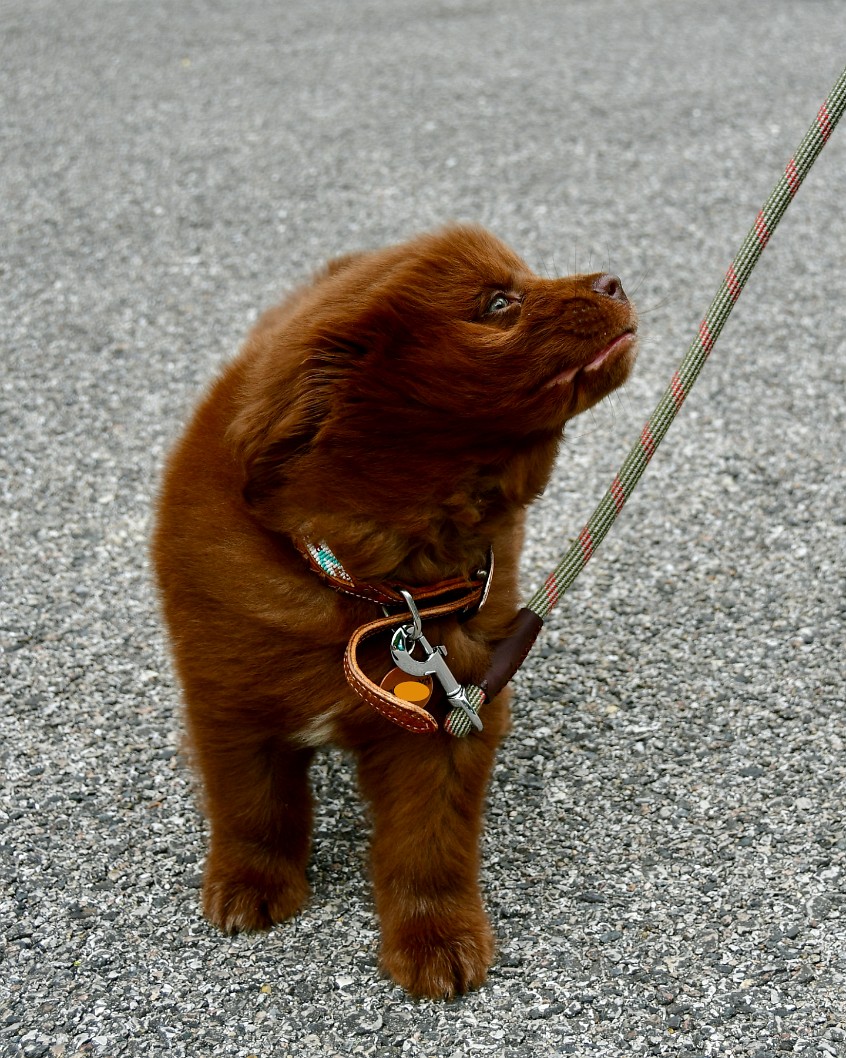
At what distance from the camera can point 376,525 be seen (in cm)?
196

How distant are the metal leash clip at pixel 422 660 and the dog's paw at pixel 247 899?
0.56 m

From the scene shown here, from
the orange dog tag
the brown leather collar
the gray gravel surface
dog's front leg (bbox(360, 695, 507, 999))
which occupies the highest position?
the brown leather collar

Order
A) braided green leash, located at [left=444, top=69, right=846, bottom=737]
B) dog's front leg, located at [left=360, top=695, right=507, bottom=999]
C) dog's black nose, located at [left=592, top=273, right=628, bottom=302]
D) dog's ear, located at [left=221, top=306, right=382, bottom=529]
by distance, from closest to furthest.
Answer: dog's ear, located at [left=221, top=306, right=382, bottom=529], dog's black nose, located at [left=592, top=273, right=628, bottom=302], dog's front leg, located at [left=360, top=695, right=507, bottom=999], braided green leash, located at [left=444, top=69, right=846, bottom=737]

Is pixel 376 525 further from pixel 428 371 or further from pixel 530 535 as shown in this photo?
pixel 530 535

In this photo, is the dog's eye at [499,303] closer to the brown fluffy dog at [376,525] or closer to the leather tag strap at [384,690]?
the brown fluffy dog at [376,525]

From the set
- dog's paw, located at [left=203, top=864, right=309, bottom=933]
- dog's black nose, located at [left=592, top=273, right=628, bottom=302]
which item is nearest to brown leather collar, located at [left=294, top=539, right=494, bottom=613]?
dog's black nose, located at [left=592, top=273, right=628, bottom=302]

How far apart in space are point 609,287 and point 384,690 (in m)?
0.75

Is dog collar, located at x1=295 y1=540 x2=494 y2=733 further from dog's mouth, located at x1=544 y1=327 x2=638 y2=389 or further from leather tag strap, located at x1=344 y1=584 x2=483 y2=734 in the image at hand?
dog's mouth, located at x1=544 y1=327 x2=638 y2=389

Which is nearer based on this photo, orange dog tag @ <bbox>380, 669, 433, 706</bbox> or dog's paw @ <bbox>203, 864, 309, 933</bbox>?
orange dog tag @ <bbox>380, 669, 433, 706</bbox>

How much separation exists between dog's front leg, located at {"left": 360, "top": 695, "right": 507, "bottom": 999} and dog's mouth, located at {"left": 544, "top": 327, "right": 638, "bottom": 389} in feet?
2.01

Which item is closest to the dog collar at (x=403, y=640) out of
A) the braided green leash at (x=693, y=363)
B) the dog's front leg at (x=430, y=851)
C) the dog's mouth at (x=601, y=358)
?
the dog's front leg at (x=430, y=851)

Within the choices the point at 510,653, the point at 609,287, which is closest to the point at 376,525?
the point at 510,653

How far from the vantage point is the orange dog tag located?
2033 mm

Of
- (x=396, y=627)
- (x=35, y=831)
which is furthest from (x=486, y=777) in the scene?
(x=35, y=831)
